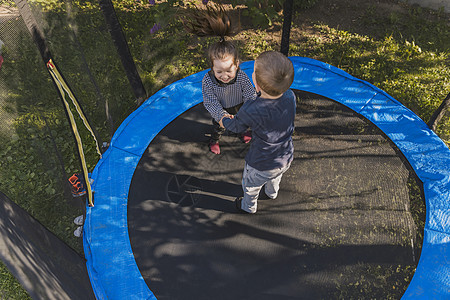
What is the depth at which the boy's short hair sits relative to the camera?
1.25 m

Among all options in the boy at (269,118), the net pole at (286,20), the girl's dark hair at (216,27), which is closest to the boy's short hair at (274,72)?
the boy at (269,118)

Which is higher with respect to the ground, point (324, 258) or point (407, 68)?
point (407, 68)

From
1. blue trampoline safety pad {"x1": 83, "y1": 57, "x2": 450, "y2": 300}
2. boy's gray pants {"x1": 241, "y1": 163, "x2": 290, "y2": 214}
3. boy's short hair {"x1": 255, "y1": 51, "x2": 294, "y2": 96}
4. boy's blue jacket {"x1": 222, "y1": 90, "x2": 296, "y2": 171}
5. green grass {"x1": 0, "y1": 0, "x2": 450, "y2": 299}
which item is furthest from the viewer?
green grass {"x1": 0, "y1": 0, "x2": 450, "y2": 299}

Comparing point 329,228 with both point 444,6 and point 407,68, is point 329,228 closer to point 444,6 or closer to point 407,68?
point 407,68

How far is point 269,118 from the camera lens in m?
1.38

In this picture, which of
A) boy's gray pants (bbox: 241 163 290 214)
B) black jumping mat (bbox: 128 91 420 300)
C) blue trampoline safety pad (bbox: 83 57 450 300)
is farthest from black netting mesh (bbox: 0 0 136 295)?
boy's gray pants (bbox: 241 163 290 214)

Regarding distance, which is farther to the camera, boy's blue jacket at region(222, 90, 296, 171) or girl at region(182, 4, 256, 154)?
girl at region(182, 4, 256, 154)

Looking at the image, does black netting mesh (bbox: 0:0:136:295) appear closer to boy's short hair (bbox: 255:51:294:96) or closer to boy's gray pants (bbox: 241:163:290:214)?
boy's gray pants (bbox: 241:163:290:214)

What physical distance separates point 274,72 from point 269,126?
249 mm

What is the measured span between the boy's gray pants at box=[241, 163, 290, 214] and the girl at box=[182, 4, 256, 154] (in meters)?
0.38

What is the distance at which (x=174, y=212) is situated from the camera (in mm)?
2100

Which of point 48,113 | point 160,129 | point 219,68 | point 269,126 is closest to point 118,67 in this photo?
point 48,113

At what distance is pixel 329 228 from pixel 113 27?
193 centimetres

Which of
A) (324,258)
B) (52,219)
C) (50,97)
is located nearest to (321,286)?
(324,258)
